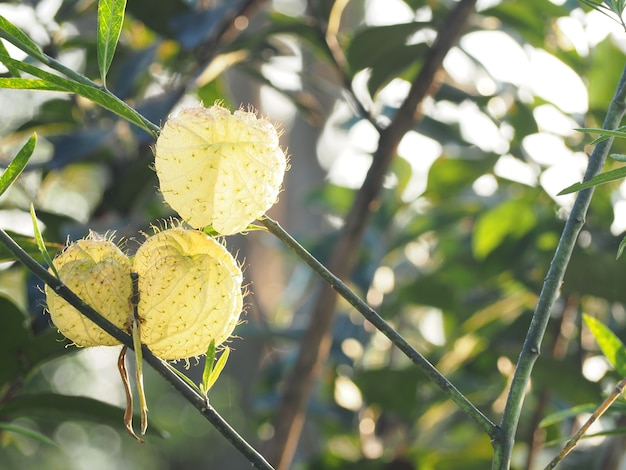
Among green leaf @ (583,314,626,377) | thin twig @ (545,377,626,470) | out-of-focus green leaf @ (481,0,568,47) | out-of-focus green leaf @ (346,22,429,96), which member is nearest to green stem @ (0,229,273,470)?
thin twig @ (545,377,626,470)

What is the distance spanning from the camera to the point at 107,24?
367 mm

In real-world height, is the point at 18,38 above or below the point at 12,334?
above

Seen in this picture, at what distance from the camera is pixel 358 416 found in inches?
47.2

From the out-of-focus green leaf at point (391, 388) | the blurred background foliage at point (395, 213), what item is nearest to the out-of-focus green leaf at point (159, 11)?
the blurred background foliage at point (395, 213)

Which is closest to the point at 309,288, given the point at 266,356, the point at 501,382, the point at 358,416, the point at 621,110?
the point at 358,416

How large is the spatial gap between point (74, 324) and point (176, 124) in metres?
0.11

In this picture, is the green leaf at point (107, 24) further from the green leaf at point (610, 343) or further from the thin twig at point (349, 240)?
the thin twig at point (349, 240)

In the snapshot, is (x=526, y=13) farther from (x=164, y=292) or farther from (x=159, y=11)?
(x=164, y=292)

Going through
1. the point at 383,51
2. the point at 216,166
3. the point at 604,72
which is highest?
the point at 604,72

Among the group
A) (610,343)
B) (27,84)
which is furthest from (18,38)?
(610,343)

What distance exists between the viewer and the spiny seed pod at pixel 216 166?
0.34m

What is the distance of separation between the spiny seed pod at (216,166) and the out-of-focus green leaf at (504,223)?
0.75 meters

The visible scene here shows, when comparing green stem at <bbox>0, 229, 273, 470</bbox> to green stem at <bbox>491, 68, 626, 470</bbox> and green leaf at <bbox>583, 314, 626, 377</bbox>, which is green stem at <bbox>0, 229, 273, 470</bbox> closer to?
green stem at <bbox>491, 68, 626, 470</bbox>

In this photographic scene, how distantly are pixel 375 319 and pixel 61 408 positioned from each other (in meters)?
0.42
